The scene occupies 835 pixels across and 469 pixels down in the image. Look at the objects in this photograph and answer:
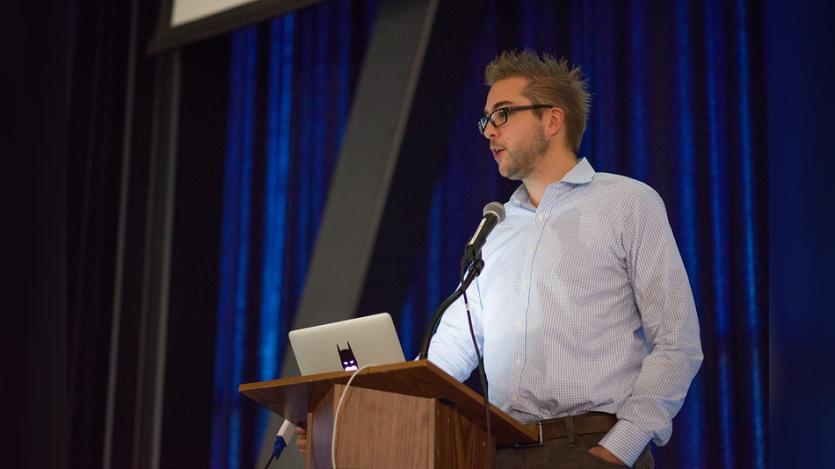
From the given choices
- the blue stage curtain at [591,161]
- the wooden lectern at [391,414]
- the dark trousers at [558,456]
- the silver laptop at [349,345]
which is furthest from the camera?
the blue stage curtain at [591,161]

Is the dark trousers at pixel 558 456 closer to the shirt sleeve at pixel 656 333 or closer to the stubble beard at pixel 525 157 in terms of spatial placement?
the shirt sleeve at pixel 656 333

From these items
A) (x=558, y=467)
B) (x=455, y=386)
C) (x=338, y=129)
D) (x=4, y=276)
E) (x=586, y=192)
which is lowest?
(x=558, y=467)

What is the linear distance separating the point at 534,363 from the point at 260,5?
71.9 inches

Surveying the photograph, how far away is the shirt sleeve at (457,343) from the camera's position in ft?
9.02

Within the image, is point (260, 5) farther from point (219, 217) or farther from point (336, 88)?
point (219, 217)

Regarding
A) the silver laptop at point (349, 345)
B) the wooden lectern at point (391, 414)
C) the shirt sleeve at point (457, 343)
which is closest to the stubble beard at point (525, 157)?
the shirt sleeve at point (457, 343)

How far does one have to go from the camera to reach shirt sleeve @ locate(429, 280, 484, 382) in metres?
2.75

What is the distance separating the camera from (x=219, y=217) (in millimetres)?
4156

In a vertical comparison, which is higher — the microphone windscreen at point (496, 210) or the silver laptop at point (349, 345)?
the microphone windscreen at point (496, 210)

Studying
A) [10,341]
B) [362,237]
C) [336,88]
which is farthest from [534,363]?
[336,88]

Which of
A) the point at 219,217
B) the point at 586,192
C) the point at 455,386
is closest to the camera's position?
the point at 455,386

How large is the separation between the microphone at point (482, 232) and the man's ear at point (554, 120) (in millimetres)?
586

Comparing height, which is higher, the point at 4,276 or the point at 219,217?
the point at 219,217

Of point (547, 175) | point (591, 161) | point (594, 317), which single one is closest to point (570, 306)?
point (594, 317)
